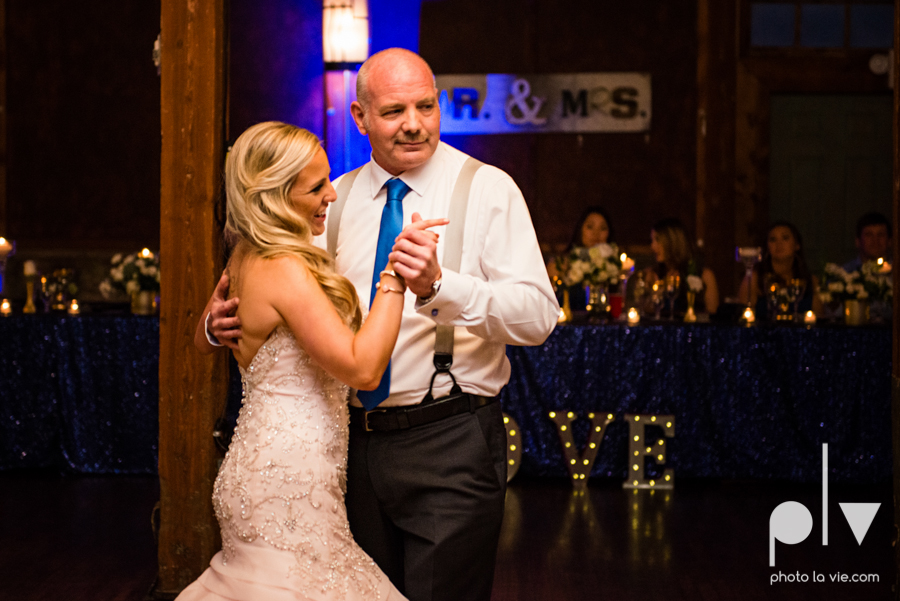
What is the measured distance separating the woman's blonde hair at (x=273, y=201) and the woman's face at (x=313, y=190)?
2cm

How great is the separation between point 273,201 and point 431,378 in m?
0.51

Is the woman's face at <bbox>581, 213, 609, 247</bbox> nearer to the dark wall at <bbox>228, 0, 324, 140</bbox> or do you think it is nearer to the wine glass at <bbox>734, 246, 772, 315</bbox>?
the wine glass at <bbox>734, 246, 772, 315</bbox>

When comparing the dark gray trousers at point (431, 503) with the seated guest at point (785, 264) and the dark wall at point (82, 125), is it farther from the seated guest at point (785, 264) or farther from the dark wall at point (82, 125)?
the dark wall at point (82, 125)

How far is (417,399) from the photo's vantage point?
1974mm

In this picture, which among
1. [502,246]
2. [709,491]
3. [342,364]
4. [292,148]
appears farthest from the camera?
[709,491]

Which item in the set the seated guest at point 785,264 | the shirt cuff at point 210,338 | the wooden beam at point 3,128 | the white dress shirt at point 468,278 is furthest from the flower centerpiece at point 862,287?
the wooden beam at point 3,128

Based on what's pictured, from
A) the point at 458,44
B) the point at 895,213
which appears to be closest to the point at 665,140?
the point at 458,44

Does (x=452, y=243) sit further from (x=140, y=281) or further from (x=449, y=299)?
(x=140, y=281)

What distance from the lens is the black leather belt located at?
1.96m

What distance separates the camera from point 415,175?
6.67 ft

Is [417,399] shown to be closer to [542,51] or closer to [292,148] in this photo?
[292,148]

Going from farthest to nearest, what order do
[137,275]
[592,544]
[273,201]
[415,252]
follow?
[137,275] < [592,544] < [273,201] < [415,252]

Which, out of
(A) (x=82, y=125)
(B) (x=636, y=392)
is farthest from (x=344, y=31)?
(B) (x=636, y=392)

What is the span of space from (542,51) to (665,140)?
1181 mm
